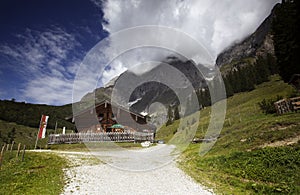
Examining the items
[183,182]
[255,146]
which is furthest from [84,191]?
[255,146]

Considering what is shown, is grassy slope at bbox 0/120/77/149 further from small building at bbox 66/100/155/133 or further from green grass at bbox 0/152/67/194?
green grass at bbox 0/152/67/194

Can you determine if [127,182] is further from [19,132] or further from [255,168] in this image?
[19,132]

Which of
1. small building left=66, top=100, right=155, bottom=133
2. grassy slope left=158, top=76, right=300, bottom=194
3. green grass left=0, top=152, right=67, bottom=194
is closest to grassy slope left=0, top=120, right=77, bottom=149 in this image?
small building left=66, top=100, right=155, bottom=133

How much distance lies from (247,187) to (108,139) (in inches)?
860

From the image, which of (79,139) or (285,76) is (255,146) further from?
(285,76)

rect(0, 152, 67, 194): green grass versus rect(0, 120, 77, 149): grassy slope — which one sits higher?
rect(0, 120, 77, 149): grassy slope

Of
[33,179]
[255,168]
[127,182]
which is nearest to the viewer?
[33,179]

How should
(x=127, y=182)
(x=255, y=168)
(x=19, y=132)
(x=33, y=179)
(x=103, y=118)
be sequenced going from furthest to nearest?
(x=19, y=132)
(x=103, y=118)
(x=255, y=168)
(x=127, y=182)
(x=33, y=179)

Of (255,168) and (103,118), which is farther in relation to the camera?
(103,118)

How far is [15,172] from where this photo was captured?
10.8 meters

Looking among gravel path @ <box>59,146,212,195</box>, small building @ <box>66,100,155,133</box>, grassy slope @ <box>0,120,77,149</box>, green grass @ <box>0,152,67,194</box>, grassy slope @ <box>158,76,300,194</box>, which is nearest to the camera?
green grass @ <box>0,152,67,194</box>

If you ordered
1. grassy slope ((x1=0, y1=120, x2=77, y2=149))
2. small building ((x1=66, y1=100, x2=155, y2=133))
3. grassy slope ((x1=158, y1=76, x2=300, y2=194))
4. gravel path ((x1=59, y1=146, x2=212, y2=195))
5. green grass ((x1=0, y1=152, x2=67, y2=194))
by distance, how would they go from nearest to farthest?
green grass ((x1=0, y1=152, x2=67, y2=194)) < grassy slope ((x1=158, y1=76, x2=300, y2=194)) < gravel path ((x1=59, y1=146, x2=212, y2=195)) < small building ((x1=66, y1=100, x2=155, y2=133)) < grassy slope ((x1=0, y1=120, x2=77, y2=149))

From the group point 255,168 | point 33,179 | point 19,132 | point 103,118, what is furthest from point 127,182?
point 19,132

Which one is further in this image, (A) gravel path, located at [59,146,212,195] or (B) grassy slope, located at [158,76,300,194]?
(A) gravel path, located at [59,146,212,195]
